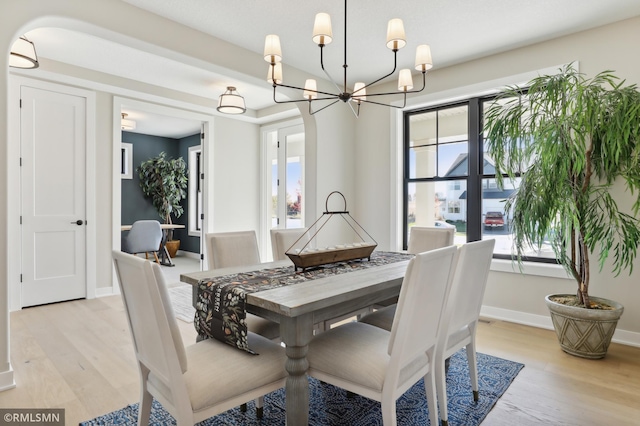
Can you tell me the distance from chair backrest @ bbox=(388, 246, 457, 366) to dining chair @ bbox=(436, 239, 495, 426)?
5.0 inches

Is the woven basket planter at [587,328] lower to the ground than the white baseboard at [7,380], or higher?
higher

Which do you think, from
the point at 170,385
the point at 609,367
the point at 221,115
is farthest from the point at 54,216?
the point at 609,367

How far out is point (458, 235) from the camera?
404 centimetres

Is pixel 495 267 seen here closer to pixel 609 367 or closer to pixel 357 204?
pixel 609 367

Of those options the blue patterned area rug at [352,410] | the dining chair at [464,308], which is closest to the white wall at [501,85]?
the blue patterned area rug at [352,410]

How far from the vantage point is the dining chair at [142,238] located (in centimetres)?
557

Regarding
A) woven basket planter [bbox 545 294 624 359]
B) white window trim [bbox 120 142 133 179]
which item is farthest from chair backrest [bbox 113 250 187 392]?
white window trim [bbox 120 142 133 179]

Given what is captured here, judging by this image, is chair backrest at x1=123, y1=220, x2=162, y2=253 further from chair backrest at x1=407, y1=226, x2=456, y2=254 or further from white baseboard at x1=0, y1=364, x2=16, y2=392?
chair backrest at x1=407, y1=226, x2=456, y2=254

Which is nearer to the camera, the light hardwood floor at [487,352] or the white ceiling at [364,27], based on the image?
the light hardwood floor at [487,352]

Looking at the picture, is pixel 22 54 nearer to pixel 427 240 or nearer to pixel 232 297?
pixel 232 297

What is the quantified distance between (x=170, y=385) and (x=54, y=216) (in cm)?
378

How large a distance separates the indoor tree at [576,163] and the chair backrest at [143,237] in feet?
16.4

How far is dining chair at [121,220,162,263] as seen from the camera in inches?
219

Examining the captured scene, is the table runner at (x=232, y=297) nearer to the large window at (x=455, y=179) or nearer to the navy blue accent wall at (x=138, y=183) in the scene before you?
the large window at (x=455, y=179)
